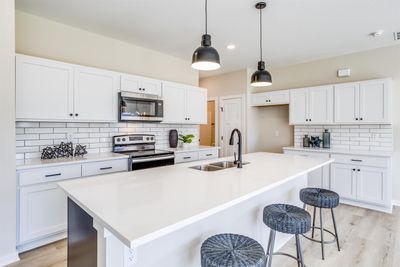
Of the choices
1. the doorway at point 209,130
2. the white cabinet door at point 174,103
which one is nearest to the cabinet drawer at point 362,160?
the white cabinet door at point 174,103

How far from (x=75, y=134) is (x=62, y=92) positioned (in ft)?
2.15

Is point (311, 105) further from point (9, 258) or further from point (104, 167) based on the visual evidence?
point (9, 258)

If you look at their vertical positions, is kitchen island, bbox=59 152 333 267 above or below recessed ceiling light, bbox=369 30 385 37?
below

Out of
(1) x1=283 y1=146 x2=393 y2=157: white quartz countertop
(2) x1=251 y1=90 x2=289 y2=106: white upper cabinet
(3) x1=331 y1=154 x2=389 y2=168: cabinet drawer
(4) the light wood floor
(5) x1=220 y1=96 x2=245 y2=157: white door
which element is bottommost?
(4) the light wood floor

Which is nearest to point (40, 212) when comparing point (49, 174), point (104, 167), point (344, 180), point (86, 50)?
point (49, 174)

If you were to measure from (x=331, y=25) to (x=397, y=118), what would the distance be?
2021 millimetres

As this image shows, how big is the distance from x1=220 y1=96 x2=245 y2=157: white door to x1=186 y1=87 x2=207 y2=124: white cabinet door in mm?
1132

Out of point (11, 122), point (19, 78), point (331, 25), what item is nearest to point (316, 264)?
point (331, 25)

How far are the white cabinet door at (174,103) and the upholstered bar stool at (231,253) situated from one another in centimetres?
287

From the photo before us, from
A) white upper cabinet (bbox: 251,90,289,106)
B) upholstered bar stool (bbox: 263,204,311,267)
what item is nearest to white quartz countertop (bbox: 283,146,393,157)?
white upper cabinet (bbox: 251,90,289,106)

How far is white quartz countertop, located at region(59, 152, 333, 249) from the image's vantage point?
986 millimetres

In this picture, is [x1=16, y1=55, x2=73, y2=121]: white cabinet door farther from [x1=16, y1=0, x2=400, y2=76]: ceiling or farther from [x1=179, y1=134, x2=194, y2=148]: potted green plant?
[x1=179, y1=134, x2=194, y2=148]: potted green plant

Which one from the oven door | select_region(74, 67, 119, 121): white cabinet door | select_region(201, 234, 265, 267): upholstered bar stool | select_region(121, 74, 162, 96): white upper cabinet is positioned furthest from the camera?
select_region(121, 74, 162, 96): white upper cabinet

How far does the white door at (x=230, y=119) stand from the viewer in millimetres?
5469
